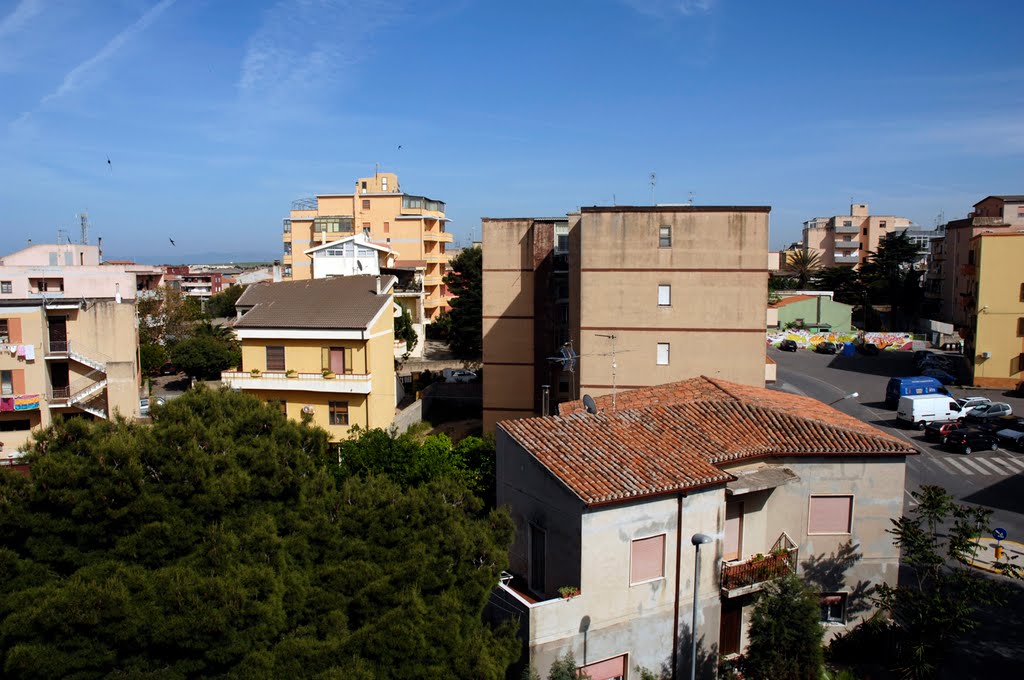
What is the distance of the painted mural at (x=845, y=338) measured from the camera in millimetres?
61531

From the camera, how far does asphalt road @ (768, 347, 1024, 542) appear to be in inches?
1080

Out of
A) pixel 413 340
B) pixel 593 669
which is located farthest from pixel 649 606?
pixel 413 340

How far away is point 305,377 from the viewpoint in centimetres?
3147

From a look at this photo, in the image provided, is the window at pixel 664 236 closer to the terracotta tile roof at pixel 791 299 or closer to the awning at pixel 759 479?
the awning at pixel 759 479

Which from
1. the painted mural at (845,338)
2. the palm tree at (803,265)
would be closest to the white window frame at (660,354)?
the painted mural at (845,338)

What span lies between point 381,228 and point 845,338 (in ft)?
132

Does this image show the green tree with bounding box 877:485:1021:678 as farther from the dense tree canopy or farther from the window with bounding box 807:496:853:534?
the dense tree canopy

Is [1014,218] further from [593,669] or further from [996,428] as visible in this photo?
[593,669]

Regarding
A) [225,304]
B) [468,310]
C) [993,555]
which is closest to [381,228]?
[468,310]

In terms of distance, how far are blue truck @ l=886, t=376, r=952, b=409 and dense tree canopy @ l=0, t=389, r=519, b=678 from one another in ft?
115

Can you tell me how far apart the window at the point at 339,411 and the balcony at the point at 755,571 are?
19.3 metres

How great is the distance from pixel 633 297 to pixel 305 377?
13.5 meters

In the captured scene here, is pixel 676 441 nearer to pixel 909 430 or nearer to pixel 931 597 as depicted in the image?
pixel 931 597

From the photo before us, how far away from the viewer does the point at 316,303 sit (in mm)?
33344
